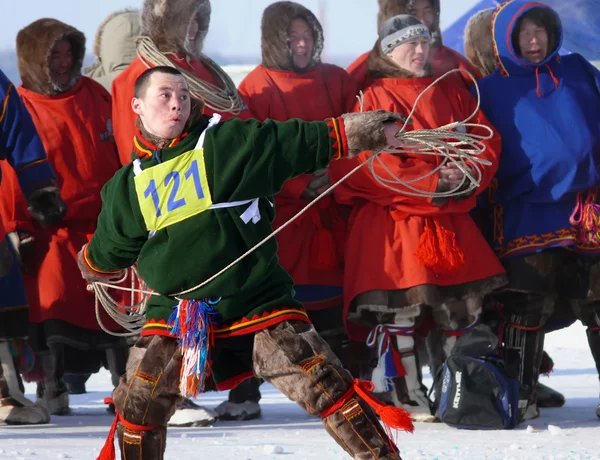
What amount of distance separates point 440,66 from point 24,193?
217 cm

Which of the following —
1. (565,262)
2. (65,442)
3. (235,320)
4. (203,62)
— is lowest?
(65,442)

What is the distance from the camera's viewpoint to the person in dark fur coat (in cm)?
358

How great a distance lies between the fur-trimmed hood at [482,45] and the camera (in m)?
6.46

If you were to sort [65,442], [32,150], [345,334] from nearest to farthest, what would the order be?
1. [65,442]
2. [32,150]
3. [345,334]

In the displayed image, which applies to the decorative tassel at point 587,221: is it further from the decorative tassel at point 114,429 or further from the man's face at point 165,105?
the decorative tassel at point 114,429

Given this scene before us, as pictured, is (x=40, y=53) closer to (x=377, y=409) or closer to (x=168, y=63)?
(x=168, y=63)

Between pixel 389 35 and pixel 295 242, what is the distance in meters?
1.08

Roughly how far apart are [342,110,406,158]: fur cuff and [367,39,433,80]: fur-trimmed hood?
2285 mm

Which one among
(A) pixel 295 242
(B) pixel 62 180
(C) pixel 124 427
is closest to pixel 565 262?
(A) pixel 295 242

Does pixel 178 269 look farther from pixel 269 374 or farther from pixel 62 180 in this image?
pixel 62 180

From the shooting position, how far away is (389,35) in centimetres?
591

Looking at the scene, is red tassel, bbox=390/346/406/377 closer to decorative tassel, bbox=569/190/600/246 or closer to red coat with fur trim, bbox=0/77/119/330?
decorative tassel, bbox=569/190/600/246

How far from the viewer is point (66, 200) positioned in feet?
19.5

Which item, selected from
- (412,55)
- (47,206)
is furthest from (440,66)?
(47,206)
